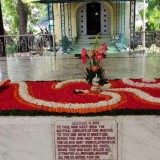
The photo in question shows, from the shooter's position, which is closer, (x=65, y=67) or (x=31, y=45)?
(x=65, y=67)

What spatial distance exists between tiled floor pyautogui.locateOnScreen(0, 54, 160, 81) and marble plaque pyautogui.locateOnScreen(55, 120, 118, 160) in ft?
12.5

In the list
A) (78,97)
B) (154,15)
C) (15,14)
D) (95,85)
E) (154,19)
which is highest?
(15,14)

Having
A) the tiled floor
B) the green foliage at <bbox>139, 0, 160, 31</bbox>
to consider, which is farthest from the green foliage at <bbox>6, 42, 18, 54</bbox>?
the green foliage at <bbox>139, 0, 160, 31</bbox>

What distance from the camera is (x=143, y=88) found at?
4.28 m

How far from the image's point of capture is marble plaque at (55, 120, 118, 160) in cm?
337

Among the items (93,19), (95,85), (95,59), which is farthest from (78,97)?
(93,19)

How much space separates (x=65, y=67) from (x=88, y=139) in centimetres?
541

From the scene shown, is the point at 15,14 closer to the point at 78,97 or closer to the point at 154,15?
the point at 154,15

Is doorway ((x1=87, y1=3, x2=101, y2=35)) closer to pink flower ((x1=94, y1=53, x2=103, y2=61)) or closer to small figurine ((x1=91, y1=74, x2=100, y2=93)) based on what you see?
small figurine ((x1=91, y1=74, x2=100, y2=93))

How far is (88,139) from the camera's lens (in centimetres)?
339

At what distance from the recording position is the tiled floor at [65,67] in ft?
24.3

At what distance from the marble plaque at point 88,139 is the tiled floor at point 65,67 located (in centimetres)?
381

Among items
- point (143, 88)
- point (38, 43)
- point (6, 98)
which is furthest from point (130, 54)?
point (6, 98)

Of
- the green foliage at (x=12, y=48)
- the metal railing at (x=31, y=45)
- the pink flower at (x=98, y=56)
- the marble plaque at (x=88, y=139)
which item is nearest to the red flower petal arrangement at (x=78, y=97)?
the marble plaque at (x=88, y=139)
